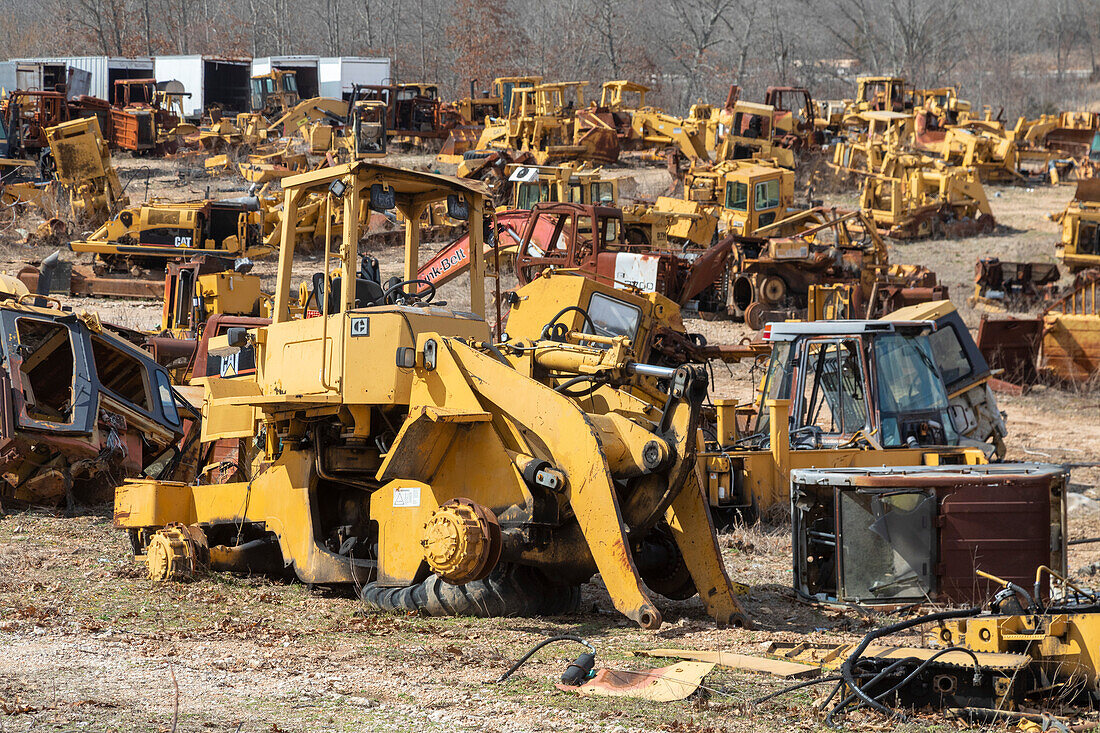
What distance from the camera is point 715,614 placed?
742cm

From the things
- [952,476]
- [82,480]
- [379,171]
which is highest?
[379,171]

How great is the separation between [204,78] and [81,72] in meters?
6.75

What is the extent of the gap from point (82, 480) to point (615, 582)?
645 cm

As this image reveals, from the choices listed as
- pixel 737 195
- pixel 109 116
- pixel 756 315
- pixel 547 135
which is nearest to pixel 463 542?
pixel 756 315

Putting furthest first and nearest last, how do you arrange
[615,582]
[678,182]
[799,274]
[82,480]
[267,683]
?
[678,182] → [799,274] → [82,480] → [615,582] → [267,683]

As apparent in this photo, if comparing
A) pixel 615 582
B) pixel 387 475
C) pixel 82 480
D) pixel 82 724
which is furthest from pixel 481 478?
pixel 82 480

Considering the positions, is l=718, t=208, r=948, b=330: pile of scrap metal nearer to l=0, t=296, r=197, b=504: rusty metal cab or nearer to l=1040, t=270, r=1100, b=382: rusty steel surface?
l=1040, t=270, r=1100, b=382: rusty steel surface

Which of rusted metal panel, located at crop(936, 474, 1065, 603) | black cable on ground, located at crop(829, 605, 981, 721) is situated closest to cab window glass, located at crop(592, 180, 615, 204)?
rusted metal panel, located at crop(936, 474, 1065, 603)

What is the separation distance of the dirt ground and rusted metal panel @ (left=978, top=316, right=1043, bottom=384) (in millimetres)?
8384

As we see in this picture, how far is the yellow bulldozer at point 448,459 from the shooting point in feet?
23.1

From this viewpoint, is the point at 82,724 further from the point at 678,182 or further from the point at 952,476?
the point at 678,182

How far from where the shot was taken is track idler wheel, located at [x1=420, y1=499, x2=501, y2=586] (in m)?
6.81

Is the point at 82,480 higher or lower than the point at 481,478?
lower

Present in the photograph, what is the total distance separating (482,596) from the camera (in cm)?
735
